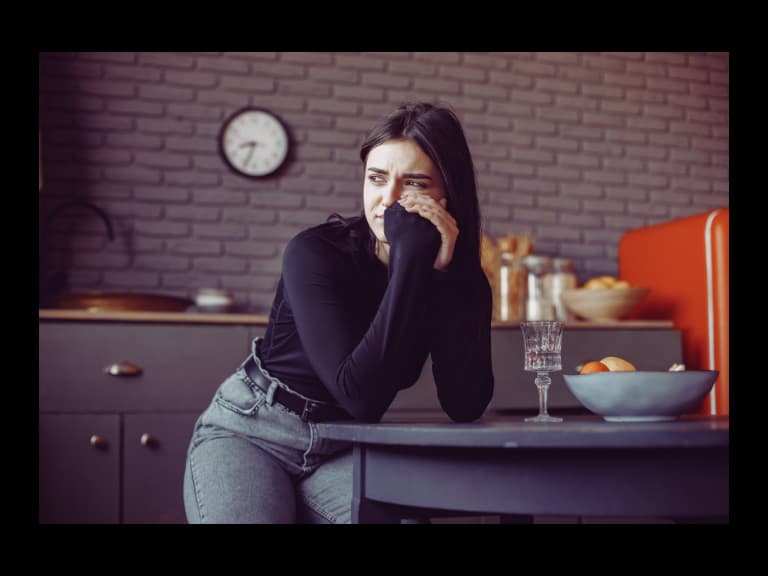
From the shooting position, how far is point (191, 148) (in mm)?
3381

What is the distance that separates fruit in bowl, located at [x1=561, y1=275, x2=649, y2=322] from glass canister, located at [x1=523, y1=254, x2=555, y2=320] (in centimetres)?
13

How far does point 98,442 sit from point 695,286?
2371 millimetres

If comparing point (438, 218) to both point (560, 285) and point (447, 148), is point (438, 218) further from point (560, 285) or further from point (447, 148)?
point (560, 285)

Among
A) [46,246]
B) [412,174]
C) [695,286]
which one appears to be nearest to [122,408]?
[46,246]

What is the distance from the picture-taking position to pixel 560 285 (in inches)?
138

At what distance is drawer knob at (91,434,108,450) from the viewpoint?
2.68m

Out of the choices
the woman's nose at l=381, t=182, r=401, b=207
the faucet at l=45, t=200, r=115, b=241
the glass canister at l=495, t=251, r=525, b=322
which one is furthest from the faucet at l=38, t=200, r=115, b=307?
the woman's nose at l=381, t=182, r=401, b=207

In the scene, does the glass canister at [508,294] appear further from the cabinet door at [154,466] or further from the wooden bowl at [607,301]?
the cabinet door at [154,466]

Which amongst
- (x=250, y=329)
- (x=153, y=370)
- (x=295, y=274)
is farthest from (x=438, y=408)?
(x=295, y=274)

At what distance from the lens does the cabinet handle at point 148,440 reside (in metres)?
2.71

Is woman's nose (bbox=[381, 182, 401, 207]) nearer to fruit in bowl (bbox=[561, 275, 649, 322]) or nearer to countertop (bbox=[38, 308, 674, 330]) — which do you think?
countertop (bbox=[38, 308, 674, 330])
